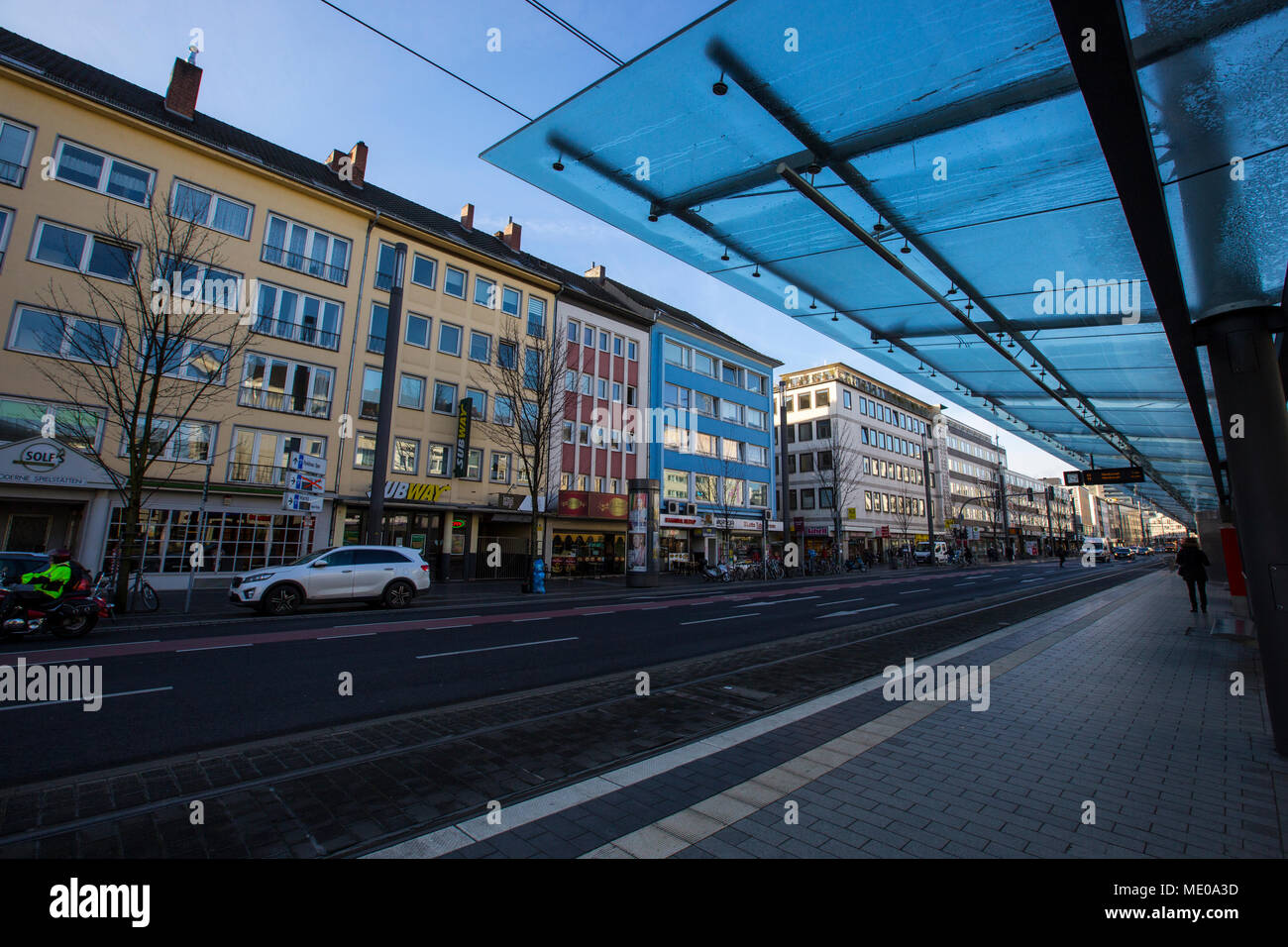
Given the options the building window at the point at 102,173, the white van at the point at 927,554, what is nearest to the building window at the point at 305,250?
the building window at the point at 102,173

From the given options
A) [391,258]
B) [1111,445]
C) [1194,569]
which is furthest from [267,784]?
[391,258]

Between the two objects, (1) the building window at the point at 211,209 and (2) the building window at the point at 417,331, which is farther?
(2) the building window at the point at 417,331

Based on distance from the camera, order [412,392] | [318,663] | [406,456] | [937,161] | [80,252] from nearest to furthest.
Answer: [937,161] → [318,663] → [80,252] → [406,456] → [412,392]

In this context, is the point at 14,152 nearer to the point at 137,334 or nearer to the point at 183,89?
the point at 137,334

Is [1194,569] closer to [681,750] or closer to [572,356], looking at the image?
[681,750]

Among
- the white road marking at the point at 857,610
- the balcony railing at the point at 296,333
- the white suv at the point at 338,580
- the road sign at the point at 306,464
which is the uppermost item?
the balcony railing at the point at 296,333

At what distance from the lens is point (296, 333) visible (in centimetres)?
2377

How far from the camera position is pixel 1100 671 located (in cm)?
761

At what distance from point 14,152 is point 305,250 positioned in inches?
338

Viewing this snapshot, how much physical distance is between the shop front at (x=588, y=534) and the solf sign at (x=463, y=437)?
5.71 m

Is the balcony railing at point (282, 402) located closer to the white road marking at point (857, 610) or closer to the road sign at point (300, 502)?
the road sign at point (300, 502)

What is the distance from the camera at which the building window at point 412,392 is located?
26614mm

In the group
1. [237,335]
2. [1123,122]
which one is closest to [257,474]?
[237,335]
